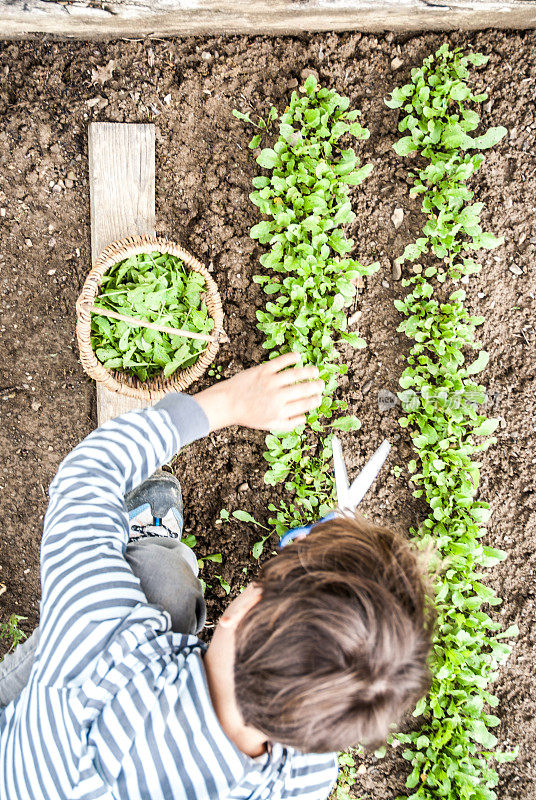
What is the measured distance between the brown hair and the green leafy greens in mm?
1202

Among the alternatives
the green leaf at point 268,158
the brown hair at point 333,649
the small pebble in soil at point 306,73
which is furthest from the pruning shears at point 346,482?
the small pebble in soil at point 306,73

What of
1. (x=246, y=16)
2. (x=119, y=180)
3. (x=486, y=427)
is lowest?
(x=486, y=427)

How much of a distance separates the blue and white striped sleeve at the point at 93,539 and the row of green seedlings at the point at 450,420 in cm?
113

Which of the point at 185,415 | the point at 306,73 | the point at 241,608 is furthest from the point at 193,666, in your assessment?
the point at 306,73

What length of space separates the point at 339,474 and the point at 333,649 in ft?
3.85

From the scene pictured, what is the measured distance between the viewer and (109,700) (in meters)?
1.32

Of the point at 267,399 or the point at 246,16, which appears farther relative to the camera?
the point at 246,16

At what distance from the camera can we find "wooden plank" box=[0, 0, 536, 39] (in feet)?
6.93

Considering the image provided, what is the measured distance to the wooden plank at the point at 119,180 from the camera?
2.29m

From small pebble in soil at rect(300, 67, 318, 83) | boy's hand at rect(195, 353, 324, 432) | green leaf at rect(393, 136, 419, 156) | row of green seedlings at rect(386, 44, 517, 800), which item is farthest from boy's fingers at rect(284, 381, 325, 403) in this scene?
small pebble in soil at rect(300, 67, 318, 83)

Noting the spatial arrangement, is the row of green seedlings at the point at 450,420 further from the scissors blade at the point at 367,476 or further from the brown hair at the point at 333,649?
the brown hair at the point at 333,649

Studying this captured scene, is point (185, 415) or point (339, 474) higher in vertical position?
point (185, 415)

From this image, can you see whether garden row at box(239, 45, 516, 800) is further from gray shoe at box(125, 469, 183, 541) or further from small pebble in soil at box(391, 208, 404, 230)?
gray shoe at box(125, 469, 183, 541)

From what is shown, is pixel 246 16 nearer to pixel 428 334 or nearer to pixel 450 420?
pixel 428 334
